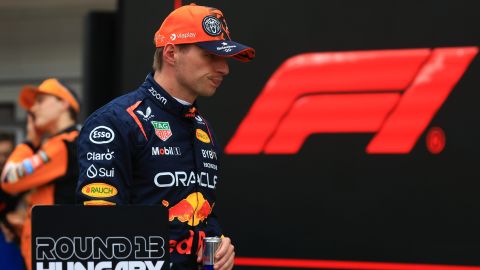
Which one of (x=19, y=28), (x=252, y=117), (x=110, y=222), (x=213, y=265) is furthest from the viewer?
(x=19, y=28)

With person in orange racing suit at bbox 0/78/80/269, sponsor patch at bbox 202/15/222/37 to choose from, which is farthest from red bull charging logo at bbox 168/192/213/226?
person in orange racing suit at bbox 0/78/80/269

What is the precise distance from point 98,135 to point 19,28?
23.2 ft

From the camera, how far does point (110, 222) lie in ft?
7.36

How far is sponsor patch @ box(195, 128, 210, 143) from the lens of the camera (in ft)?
9.10

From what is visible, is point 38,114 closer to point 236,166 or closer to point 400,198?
point 236,166

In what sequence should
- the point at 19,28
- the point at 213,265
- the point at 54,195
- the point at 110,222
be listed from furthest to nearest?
1. the point at 19,28
2. the point at 54,195
3. the point at 213,265
4. the point at 110,222

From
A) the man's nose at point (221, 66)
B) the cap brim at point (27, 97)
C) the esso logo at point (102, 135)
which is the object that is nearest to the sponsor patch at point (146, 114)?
the esso logo at point (102, 135)

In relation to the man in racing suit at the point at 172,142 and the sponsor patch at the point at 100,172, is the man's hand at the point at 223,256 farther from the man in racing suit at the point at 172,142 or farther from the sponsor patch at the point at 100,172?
the sponsor patch at the point at 100,172

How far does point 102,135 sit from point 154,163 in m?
0.16

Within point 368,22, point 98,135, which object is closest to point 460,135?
point 368,22

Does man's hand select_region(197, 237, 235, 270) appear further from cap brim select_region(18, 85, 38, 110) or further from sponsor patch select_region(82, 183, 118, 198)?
cap brim select_region(18, 85, 38, 110)

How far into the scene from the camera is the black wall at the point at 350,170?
11.6 feet

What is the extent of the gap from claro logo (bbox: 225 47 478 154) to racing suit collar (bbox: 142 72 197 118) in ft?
3.44

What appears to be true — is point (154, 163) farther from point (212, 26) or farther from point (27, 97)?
point (27, 97)
